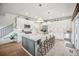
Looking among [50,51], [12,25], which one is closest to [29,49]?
[50,51]

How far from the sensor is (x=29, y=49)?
7.32 feet

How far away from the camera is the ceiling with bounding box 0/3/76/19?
2.23 m

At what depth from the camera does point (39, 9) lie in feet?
7.41

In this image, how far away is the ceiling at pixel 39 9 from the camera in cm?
223

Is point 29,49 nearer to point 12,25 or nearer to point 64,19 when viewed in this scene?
point 12,25

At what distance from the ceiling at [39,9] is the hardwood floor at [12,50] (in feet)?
2.06

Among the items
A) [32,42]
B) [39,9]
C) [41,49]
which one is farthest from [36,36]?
[39,9]

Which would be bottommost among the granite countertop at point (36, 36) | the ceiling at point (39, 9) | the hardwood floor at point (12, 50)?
the hardwood floor at point (12, 50)

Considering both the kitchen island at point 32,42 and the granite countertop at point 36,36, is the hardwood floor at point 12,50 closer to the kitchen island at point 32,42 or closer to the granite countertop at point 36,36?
the kitchen island at point 32,42

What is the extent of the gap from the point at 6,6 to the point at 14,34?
55cm

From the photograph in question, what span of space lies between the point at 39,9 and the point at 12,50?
0.94 meters

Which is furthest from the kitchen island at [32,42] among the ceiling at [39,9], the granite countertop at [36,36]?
the ceiling at [39,9]

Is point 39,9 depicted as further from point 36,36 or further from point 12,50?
point 12,50

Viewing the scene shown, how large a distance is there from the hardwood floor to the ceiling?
24.8 inches
